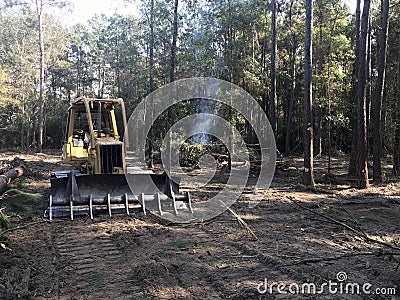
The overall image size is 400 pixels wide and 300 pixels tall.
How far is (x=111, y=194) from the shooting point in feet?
32.0

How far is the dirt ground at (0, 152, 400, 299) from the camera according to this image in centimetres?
518

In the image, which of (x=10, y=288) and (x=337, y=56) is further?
(x=337, y=56)

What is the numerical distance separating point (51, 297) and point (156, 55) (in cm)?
2490

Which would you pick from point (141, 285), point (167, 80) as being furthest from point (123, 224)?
point (167, 80)

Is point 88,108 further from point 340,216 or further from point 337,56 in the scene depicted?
point 337,56

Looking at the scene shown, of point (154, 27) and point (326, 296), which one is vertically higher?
point (154, 27)

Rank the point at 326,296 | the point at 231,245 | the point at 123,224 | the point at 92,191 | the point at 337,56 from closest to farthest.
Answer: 1. the point at 326,296
2. the point at 231,245
3. the point at 123,224
4. the point at 92,191
5. the point at 337,56

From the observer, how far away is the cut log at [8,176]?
12.6 meters

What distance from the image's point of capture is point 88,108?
417 inches

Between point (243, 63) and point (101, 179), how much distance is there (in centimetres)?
1514

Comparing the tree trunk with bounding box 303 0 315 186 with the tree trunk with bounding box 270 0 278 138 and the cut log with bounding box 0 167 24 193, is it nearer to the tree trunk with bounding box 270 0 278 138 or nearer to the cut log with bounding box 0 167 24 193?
the tree trunk with bounding box 270 0 278 138

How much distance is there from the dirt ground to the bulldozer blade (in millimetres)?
267

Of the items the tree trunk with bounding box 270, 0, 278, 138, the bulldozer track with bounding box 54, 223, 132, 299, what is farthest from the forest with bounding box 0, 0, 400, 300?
the tree trunk with bounding box 270, 0, 278, 138

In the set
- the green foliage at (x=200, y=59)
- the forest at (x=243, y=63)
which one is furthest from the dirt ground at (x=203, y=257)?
the green foliage at (x=200, y=59)
